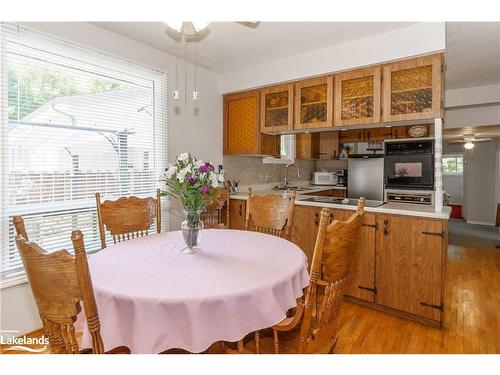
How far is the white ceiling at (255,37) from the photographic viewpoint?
7.98 feet

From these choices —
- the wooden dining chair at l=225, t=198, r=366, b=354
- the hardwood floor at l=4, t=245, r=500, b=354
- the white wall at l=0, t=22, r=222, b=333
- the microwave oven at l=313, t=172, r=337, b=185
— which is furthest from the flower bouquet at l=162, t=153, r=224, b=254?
the microwave oven at l=313, t=172, r=337, b=185

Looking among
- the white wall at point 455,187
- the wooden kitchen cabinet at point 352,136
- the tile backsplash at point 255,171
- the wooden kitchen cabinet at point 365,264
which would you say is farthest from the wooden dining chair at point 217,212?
the white wall at point 455,187

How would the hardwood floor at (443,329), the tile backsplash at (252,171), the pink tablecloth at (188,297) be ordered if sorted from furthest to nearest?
the tile backsplash at (252,171) → the hardwood floor at (443,329) → the pink tablecloth at (188,297)

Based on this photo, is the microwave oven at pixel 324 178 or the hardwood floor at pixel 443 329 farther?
the microwave oven at pixel 324 178

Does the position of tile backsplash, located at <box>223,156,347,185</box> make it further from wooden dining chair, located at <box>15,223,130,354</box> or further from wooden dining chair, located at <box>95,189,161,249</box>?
wooden dining chair, located at <box>15,223,130,354</box>

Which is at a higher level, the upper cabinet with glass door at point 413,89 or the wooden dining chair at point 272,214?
the upper cabinet with glass door at point 413,89

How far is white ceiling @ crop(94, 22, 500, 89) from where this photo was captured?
245 cm

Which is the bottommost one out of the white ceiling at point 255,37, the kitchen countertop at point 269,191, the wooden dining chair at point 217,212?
the wooden dining chair at point 217,212

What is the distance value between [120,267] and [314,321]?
99 cm

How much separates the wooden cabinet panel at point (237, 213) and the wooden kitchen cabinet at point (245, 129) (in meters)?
0.62

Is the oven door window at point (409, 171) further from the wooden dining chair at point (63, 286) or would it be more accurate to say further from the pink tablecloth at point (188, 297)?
the wooden dining chair at point (63, 286)
